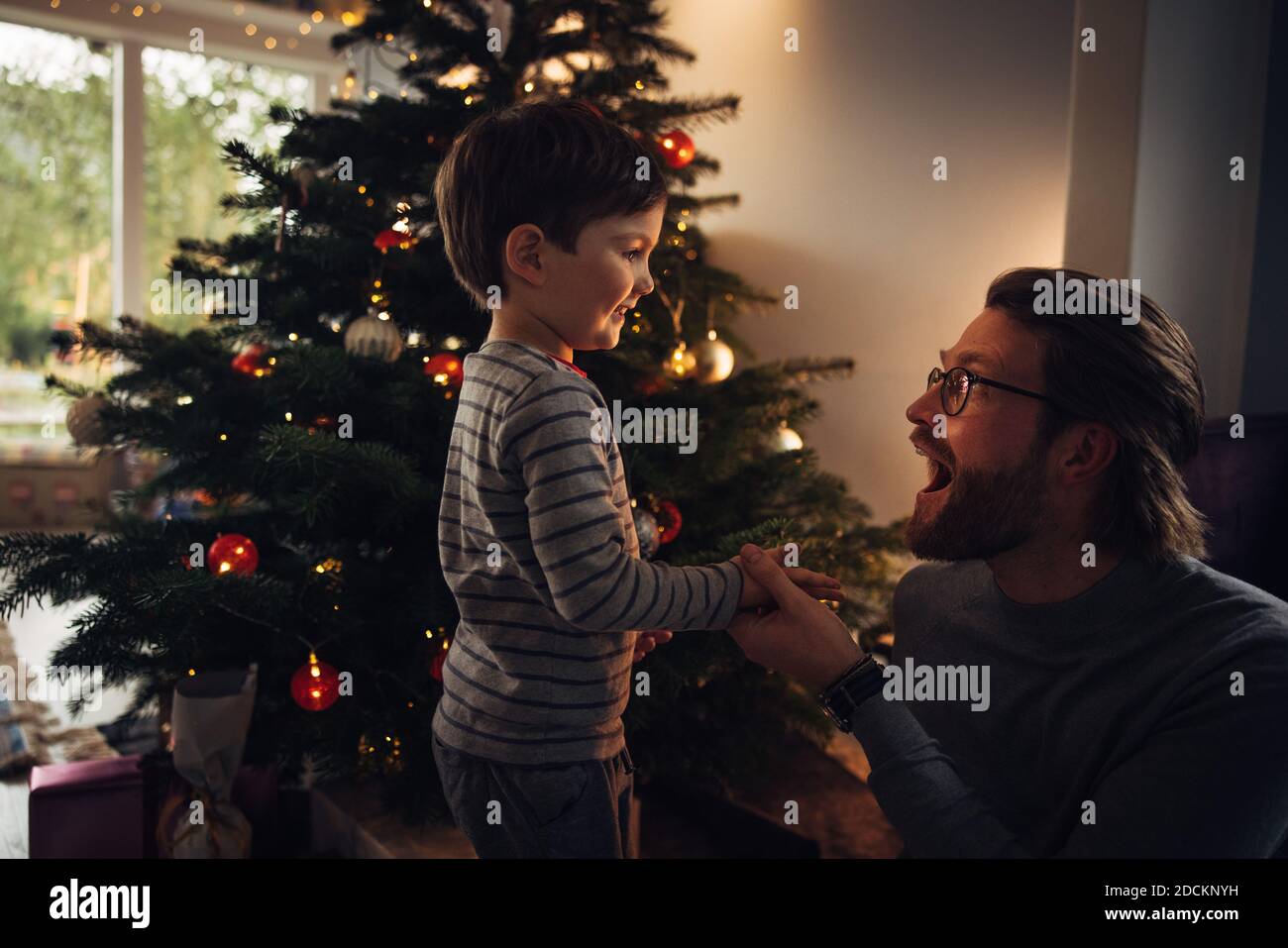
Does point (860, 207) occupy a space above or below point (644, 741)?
above

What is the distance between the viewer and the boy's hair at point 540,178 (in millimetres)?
1013

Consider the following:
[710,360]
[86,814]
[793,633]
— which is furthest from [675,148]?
[86,814]

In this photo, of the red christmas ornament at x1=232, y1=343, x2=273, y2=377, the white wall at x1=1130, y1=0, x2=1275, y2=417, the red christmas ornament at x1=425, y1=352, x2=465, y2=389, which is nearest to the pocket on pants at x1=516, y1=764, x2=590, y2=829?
the red christmas ornament at x1=425, y1=352, x2=465, y2=389

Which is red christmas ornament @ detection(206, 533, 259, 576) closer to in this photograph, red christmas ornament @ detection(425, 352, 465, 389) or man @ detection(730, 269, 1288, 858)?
red christmas ornament @ detection(425, 352, 465, 389)

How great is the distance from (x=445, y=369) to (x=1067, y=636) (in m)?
→ 1.10

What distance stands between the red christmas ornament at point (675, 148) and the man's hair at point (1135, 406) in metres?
1.01

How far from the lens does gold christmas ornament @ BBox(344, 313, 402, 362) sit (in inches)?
67.7

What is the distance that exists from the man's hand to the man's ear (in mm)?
334

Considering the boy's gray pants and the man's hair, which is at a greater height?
the man's hair

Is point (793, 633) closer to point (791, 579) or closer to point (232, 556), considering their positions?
point (791, 579)

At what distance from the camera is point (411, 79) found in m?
1.89
